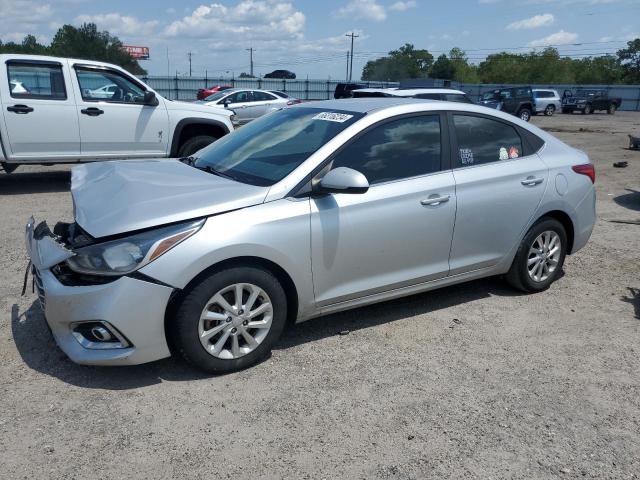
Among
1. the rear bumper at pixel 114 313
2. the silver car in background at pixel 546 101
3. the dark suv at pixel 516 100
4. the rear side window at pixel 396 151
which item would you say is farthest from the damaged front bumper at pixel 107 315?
the silver car in background at pixel 546 101

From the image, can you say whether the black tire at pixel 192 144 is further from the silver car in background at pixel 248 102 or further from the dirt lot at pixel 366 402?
the silver car in background at pixel 248 102

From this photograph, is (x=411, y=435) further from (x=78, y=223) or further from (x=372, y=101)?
(x=372, y=101)

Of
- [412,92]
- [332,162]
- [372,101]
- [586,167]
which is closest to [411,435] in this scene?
[332,162]

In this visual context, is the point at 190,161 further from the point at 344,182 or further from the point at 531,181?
the point at 531,181

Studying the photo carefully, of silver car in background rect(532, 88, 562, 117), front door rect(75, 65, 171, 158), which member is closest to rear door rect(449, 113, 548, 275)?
front door rect(75, 65, 171, 158)

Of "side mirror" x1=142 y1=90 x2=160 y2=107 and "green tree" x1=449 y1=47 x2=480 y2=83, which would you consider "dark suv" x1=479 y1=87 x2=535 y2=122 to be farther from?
"green tree" x1=449 y1=47 x2=480 y2=83

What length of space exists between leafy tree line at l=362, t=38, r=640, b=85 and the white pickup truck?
73.7 meters

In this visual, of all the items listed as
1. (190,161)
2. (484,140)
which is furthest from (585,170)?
(190,161)

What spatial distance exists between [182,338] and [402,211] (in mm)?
1721

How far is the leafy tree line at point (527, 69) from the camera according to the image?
87625mm

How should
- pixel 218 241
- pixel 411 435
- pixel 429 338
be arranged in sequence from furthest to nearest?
pixel 429 338, pixel 218 241, pixel 411 435

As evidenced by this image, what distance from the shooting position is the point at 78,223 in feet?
11.7

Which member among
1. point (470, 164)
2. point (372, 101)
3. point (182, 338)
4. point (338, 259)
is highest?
point (372, 101)

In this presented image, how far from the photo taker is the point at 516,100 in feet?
103
